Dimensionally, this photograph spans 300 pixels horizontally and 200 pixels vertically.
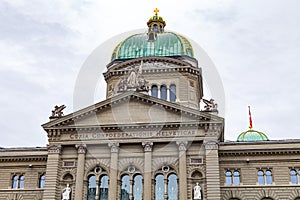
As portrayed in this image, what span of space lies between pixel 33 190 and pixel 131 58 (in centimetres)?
2266

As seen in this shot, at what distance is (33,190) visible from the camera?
46688 millimetres

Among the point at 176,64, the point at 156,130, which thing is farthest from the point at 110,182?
the point at 176,64

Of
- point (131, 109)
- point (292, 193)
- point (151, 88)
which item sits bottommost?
point (292, 193)

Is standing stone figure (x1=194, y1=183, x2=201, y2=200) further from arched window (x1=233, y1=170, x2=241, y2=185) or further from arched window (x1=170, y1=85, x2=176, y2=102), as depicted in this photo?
arched window (x1=170, y1=85, x2=176, y2=102)

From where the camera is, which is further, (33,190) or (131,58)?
(131,58)

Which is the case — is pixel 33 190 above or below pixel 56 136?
below

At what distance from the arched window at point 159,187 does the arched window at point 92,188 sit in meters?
6.04

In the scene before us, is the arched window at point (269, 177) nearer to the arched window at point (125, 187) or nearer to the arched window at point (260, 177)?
the arched window at point (260, 177)

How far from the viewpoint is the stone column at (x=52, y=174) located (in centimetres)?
4250

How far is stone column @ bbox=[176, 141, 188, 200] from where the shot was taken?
4078 centimetres

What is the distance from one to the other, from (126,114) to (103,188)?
763cm

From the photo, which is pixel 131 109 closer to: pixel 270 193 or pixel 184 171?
pixel 184 171

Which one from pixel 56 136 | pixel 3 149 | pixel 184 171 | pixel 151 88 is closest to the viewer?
pixel 184 171

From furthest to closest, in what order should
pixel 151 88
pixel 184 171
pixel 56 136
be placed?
pixel 151 88, pixel 56 136, pixel 184 171
